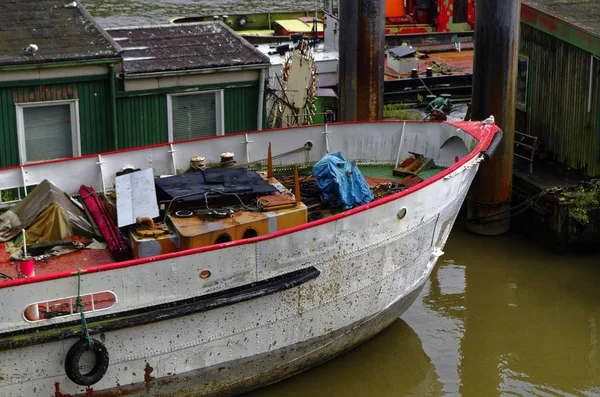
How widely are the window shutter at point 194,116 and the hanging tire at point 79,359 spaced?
5.58m

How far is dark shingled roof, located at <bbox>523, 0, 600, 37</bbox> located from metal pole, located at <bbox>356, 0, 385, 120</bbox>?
270 cm

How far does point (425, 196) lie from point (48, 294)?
473 centimetres

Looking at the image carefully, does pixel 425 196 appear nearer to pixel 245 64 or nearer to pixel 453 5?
pixel 245 64

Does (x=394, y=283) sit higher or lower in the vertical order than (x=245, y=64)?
lower

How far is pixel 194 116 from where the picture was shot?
1538 centimetres

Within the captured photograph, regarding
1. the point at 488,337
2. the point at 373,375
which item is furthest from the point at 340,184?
the point at 488,337

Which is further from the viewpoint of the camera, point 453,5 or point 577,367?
point 453,5

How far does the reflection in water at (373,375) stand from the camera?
1212cm

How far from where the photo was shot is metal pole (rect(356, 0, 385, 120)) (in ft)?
55.0

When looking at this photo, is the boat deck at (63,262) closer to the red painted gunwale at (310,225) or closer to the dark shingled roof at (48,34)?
the red painted gunwale at (310,225)

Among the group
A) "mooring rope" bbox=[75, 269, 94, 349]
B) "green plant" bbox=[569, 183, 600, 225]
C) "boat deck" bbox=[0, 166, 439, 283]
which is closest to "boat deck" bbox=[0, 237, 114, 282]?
"boat deck" bbox=[0, 166, 439, 283]

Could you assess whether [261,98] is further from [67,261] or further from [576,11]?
[576,11]

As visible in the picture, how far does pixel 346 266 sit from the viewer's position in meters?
11.6

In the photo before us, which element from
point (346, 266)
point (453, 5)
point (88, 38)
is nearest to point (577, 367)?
point (346, 266)
